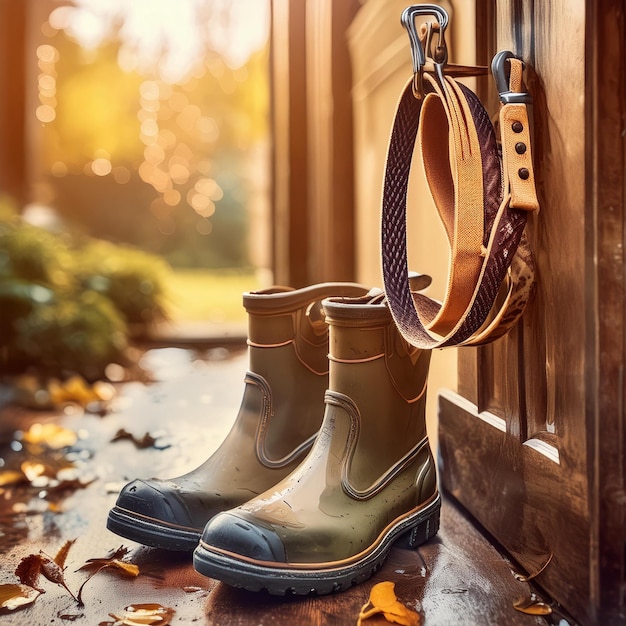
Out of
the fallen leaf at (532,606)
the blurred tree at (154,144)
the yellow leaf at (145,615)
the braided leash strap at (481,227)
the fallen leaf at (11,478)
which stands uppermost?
the blurred tree at (154,144)

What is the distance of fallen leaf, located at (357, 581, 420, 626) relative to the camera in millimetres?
991

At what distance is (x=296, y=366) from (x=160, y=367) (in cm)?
260

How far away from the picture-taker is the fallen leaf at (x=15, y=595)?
104 cm

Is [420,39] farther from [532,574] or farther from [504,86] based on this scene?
[532,574]

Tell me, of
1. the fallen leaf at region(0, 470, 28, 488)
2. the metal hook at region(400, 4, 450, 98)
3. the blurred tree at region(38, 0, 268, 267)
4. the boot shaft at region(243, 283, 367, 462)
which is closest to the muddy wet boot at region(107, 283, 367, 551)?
the boot shaft at region(243, 283, 367, 462)

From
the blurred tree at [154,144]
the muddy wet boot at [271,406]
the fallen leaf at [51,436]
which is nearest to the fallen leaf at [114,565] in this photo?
the muddy wet boot at [271,406]

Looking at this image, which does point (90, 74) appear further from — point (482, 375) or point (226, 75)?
point (482, 375)

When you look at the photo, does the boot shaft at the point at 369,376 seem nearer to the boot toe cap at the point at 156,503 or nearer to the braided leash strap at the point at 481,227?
the braided leash strap at the point at 481,227

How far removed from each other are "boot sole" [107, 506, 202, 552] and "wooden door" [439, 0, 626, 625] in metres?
0.52

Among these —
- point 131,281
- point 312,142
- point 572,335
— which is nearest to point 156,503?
point 572,335

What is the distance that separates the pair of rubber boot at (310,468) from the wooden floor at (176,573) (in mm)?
40

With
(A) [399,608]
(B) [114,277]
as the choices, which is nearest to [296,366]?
(A) [399,608]

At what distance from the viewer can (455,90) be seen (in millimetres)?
1100

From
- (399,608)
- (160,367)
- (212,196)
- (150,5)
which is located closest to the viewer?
(399,608)
